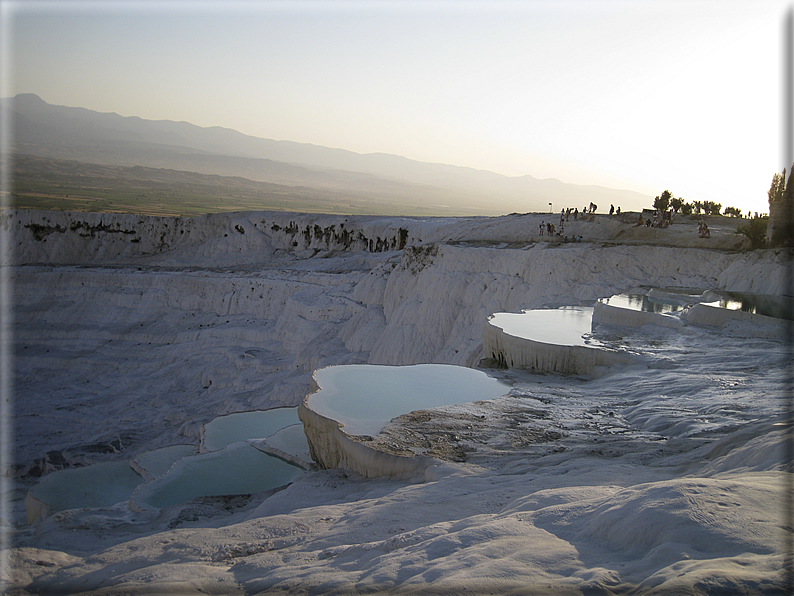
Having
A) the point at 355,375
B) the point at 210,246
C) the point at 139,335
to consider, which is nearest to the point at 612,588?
the point at 355,375

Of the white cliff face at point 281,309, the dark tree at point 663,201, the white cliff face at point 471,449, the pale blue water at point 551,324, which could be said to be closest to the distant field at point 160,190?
the white cliff face at point 281,309

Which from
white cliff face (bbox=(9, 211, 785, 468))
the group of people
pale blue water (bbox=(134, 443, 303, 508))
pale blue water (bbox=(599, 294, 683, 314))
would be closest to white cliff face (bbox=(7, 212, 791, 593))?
white cliff face (bbox=(9, 211, 785, 468))

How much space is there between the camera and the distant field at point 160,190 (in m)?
81.2

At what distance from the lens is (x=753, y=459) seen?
4.54 meters

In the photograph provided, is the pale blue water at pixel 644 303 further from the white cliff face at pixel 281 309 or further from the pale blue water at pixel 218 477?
the pale blue water at pixel 218 477

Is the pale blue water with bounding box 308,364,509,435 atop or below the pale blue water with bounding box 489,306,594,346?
below

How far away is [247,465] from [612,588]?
647 cm

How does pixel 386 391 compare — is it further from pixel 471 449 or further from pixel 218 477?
pixel 218 477

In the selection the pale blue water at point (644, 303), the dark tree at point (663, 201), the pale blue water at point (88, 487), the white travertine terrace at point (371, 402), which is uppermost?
the dark tree at point (663, 201)

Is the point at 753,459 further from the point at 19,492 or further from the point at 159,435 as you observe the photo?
the point at 159,435

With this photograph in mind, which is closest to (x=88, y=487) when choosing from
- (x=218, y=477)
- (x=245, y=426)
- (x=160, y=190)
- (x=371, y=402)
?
(x=245, y=426)

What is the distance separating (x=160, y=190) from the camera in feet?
385

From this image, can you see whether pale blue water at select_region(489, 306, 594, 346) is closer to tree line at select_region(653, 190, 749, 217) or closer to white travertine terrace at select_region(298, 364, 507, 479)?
white travertine terrace at select_region(298, 364, 507, 479)

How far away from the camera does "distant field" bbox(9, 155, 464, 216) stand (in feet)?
267
